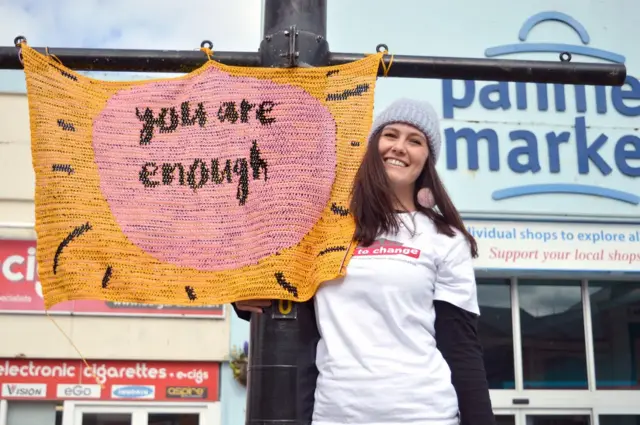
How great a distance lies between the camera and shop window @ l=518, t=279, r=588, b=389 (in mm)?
7711

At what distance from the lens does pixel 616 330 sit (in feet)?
26.0

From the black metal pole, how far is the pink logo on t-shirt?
0.20 meters

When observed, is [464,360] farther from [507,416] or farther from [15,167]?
[15,167]

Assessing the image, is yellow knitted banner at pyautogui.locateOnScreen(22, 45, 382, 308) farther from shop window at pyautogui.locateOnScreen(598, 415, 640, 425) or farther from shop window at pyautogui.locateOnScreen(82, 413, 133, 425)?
shop window at pyautogui.locateOnScreen(598, 415, 640, 425)

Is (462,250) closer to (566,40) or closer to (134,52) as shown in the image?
(134,52)

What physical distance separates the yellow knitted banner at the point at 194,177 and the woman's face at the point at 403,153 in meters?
0.12

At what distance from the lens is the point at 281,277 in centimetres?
191

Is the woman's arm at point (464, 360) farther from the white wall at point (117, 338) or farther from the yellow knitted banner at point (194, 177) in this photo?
the white wall at point (117, 338)

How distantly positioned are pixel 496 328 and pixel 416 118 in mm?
6154

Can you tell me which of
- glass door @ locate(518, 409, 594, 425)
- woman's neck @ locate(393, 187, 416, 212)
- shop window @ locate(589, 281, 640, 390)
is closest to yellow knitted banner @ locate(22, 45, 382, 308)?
woman's neck @ locate(393, 187, 416, 212)

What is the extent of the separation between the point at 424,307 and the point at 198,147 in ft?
2.58

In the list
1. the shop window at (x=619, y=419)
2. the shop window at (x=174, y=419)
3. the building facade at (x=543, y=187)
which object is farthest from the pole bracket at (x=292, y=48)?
the shop window at (x=619, y=419)

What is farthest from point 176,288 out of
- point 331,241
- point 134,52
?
point 134,52

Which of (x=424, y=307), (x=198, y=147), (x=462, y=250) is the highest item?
(x=198, y=147)
